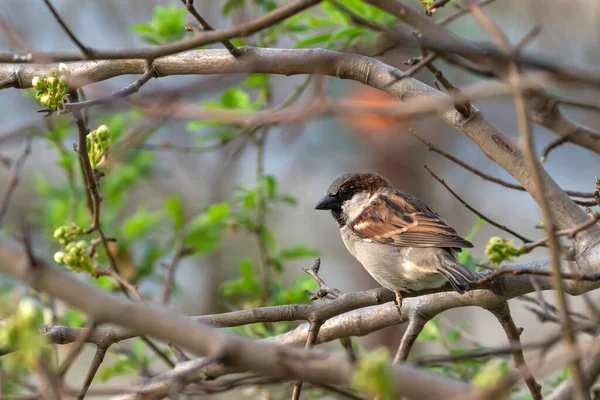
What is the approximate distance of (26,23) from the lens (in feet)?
28.7

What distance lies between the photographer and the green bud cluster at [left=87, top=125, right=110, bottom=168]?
3.00 m

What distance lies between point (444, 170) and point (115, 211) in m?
6.09

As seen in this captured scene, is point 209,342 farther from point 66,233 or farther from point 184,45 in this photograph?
point 66,233

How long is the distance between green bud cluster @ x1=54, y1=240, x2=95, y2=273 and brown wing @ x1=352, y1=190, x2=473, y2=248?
1660mm

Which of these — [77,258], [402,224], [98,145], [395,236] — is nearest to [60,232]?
[77,258]

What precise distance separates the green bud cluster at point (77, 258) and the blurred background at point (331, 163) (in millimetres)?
4596

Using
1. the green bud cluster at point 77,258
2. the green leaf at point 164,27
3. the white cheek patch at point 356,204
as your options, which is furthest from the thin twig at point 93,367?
the white cheek patch at point 356,204

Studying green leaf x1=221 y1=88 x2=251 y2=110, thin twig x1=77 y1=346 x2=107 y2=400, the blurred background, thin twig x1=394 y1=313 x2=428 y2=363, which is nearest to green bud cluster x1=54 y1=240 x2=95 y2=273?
thin twig x1=77 y1=346 x2=107 y2=400

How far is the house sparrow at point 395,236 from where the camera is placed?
3.55 metres

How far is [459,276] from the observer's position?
2986mm

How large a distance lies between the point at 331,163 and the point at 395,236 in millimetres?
6331

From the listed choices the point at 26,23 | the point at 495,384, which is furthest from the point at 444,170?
the point at 495,384

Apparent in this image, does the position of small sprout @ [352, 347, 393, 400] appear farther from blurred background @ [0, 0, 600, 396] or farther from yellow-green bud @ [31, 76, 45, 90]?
blurred background @ [0, 0, 600, 396]

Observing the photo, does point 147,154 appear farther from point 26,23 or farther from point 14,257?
point 26,23
